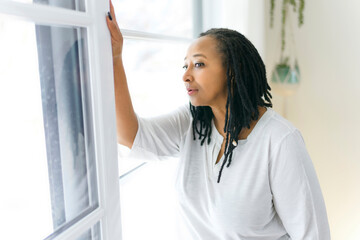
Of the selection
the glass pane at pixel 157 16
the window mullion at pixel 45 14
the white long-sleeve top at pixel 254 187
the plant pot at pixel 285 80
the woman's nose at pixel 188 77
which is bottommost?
the white long-sleeve top at pixel 254 187

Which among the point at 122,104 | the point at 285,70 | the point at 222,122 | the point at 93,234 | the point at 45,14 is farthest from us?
the point at 285,70

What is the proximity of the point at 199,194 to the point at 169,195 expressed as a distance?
0.44 meters

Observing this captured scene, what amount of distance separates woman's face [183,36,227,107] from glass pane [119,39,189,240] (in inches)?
12.8

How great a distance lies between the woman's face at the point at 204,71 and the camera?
3.48 ft

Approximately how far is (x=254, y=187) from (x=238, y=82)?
1.14ft

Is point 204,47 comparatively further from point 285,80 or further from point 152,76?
point 285,80

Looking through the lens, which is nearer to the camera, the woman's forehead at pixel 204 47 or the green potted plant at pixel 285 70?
the woman's forehead at pixel 204 47

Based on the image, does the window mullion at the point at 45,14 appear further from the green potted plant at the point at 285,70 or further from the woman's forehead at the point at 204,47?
the green potted plant at the point at 285,70

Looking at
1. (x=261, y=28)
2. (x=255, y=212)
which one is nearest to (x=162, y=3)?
(x=261, y=28)

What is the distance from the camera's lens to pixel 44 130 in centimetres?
68

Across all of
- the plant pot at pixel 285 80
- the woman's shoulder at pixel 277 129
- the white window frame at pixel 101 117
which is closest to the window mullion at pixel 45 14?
the white window frame at pixel 101 117

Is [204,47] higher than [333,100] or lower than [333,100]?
higher

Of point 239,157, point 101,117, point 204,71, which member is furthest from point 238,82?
point 101,117

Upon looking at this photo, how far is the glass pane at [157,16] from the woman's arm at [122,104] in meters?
0.33
